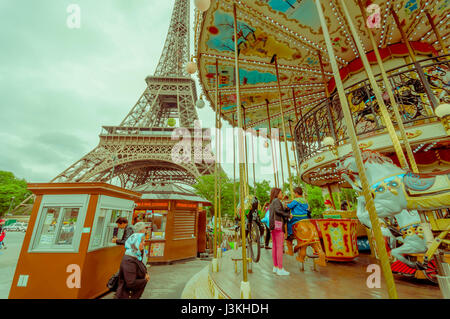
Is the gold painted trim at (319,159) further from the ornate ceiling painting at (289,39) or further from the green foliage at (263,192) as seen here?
the green foliage at (263,192)

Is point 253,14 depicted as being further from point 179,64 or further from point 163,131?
point 179,64

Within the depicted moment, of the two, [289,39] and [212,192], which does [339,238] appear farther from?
[212,192]

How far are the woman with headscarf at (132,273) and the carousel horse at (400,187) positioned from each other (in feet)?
9.98

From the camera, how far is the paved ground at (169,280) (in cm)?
408

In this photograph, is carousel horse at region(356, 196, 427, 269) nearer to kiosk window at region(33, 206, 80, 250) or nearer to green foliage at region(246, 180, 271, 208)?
kiosk window at region(33, 206, 80, 250)

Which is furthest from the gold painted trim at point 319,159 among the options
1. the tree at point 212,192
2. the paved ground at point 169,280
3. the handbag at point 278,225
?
the tree at point 212,192

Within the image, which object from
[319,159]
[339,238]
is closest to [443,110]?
[319,159]

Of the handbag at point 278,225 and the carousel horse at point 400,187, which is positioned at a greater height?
the carousel horse at point 400,187

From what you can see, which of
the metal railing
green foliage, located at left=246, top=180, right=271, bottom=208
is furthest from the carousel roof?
green foliage, located at left=246, top=180, right=271, bottom=208

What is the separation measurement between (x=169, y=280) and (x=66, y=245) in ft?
8.90

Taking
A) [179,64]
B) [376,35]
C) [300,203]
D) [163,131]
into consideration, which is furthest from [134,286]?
[179,64]

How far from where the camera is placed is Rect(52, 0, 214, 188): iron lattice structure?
20.4 meters

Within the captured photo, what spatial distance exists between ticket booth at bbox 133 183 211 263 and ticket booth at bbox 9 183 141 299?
3.13 m

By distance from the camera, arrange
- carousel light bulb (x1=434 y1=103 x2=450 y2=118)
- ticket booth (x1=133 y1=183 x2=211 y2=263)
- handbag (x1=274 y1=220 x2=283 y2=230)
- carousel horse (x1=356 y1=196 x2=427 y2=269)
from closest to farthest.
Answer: carousel horse (x1=356 y1=196 x2=427 y2=269)
carousel light bulb (x1=434 y1=103 x2=450 y2=118)
handbag (x1=274 y1=220 x2=283 y2=230)
ticket booth (x1=133 y1=183 x2=211 y2=263)
